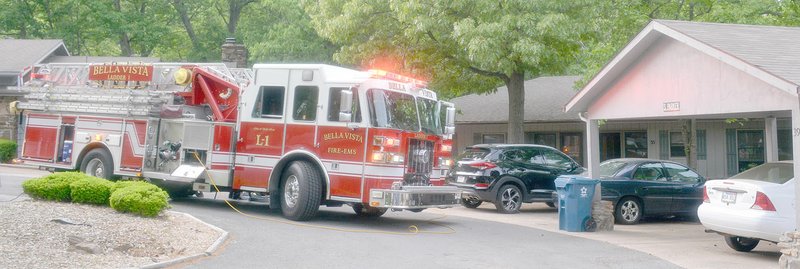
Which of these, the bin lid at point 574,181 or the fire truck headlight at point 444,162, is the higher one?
the fire truck headlight at point 444,162

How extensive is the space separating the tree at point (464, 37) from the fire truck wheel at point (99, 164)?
864cm

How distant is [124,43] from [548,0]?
99.1ft

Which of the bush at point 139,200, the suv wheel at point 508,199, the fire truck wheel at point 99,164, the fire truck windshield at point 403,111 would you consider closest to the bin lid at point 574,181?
the fire truck windshield at point 403,111

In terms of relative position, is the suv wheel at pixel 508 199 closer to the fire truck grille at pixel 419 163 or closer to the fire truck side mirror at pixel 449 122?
the fire truck side mirror at pixel 449 122

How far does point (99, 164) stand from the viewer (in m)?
17.0

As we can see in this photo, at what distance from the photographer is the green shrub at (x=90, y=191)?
1303 centimetres

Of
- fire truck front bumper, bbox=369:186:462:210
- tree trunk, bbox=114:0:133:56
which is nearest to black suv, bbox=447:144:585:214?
fire truck front bumper, bbox=369:186:462:210

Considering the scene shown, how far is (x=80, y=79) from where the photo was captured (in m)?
17.5

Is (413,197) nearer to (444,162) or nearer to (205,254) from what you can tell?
(444,162)

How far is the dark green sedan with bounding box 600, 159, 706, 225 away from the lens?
54.6 feet

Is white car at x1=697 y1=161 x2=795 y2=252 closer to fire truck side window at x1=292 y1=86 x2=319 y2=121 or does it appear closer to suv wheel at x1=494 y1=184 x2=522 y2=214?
suv wheel at x1=494 y1=184 x2=522 y2=214

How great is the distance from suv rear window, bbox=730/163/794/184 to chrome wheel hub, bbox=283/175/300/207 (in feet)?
23.9

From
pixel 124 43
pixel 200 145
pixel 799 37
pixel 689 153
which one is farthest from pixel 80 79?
pixel 124 43

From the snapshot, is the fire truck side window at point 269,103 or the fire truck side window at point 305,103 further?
the fire truck side window at point 269,103
